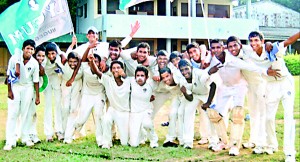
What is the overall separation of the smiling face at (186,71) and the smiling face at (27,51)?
2.36 metres

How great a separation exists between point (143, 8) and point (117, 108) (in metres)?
19.7

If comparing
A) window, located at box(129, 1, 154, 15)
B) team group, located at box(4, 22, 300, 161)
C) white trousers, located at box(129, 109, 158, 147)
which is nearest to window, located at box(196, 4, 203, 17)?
window, located at box(129, 1, 154, 15)

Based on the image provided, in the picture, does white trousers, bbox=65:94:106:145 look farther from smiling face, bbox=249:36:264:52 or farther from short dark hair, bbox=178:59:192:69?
smiling face, bbox=249:36:264:52

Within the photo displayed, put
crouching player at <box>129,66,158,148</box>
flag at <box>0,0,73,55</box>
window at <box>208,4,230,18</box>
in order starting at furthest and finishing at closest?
1. window at <box>208,4,230,18</box>
2. flag at <box>0,0,73,55</box>
3. crouching player at <box>129,66,158,148</box>

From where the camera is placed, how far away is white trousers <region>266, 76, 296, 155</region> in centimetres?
563

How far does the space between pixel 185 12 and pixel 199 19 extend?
61.8 inches

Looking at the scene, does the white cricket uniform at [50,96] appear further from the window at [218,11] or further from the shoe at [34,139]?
the window at [218,11]

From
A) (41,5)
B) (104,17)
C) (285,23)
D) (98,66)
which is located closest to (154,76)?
(98,66)

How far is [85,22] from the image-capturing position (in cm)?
2694

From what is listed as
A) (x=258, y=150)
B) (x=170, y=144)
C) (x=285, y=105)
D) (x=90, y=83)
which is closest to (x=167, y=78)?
(x=170, y=144)

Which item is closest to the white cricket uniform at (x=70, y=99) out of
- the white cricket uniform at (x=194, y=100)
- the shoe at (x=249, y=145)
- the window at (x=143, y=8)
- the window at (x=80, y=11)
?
the white cricket uniform at (x=194, y=100)

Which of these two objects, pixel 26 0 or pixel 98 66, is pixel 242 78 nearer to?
pixel 98 66

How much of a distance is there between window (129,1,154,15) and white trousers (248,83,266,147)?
19668mm

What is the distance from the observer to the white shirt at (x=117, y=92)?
266 inches
